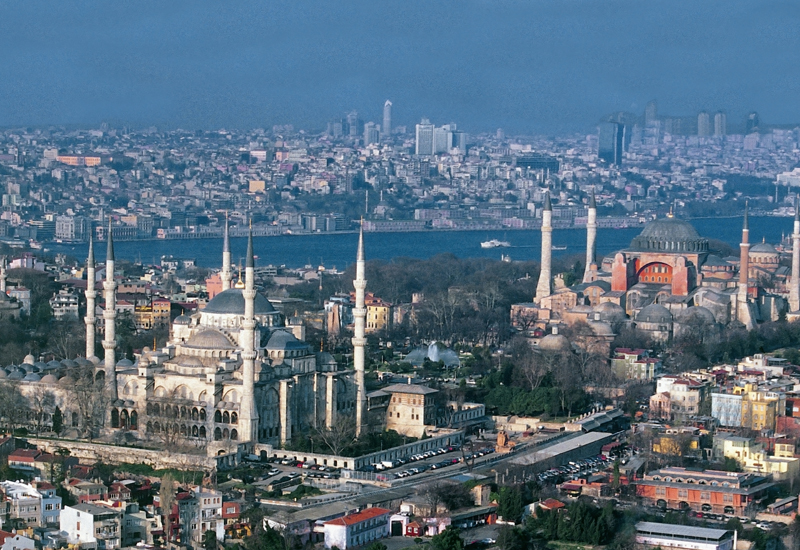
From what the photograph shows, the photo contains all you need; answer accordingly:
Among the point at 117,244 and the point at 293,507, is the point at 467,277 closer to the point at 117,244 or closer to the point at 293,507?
the point at 293,507

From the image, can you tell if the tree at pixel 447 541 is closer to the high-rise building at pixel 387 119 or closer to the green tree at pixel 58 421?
the green tree at pixel 58 421

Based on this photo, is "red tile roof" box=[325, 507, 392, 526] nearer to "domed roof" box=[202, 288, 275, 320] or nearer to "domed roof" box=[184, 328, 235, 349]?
"domed roof" box=[184, 328, 235, 349]

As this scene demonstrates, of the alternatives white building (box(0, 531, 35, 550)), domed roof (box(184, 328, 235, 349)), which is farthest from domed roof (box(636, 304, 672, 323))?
white building (box(0, 531, 35, 550))

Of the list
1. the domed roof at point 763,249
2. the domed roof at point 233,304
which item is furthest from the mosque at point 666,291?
the domed roof at point 233,304

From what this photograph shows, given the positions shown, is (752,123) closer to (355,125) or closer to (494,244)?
(355,125)

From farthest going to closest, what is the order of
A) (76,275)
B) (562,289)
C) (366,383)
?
(76,275)
(562,289)
(366,383)

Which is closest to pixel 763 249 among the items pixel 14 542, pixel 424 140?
pixel 14 542

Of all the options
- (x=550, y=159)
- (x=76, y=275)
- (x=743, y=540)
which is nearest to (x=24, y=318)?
(x=76, y=275)

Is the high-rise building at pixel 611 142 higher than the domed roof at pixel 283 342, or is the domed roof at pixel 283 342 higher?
the high-rise building at pixel 611 142
